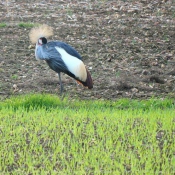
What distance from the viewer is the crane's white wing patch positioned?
8.91 meters

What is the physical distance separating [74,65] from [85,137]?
2.44m

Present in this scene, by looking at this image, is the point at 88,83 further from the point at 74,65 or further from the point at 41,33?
the point at 41,33

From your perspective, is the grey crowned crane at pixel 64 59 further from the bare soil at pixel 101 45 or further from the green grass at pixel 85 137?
the green grass at pixel 85 137

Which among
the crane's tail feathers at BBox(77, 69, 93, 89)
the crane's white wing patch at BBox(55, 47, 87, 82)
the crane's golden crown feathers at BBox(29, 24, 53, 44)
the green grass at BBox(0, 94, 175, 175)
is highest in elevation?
the crane's golden crown feathers at BBox(29, 24, 53, 44)

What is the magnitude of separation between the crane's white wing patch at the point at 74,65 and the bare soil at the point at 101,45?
0.34 meters

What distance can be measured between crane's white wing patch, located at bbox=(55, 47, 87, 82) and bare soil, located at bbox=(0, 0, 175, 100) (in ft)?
1.11

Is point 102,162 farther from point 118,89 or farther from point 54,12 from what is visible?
point 54,12

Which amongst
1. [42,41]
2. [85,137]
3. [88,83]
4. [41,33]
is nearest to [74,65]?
[88,83]

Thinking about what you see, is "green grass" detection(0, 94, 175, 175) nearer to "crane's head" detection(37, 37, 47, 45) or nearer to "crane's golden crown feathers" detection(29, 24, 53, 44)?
"crane's head" detection(37, 37, 47, 45)

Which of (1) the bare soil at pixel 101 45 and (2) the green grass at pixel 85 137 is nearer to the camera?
(2) the green grass at pixel 85 137

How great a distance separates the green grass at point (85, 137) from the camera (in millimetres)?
5859

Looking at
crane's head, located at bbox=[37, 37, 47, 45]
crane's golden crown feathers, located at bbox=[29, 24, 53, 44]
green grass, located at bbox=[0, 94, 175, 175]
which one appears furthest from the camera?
crane's golden crown feathers, located at bbox=[29, 24, 53, 44]

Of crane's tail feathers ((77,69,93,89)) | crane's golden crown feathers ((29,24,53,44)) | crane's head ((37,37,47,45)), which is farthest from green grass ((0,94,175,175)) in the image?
crane's golden crown feathers ((29,24,53,44))

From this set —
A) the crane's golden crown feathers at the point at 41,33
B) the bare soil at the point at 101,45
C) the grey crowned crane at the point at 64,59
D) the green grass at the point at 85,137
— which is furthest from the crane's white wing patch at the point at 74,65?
the green grass at the point at 85,137
